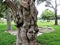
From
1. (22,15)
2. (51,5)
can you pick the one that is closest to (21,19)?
(22,15)

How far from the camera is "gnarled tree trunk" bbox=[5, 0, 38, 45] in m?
6.44

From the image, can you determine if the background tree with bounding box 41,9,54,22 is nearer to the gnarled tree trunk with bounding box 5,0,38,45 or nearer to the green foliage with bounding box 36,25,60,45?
the green foliage with bounding box 36,25,60,45

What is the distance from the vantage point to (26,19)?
6.55 metres

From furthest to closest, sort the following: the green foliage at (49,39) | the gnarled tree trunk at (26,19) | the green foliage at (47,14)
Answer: the green foliage at (47,14) → the green foliage at (49,39) → the gnarled tree trunk at (26,19)

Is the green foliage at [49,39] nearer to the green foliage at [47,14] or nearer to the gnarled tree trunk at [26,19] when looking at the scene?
the gnarled tree trunk at [26,19]

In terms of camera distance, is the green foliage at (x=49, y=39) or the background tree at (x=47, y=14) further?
the background tree at (x=47, y=14)

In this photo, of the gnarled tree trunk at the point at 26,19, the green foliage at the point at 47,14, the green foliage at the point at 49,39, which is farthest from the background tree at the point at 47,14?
the gnarled tree trunk at the point at 26,19

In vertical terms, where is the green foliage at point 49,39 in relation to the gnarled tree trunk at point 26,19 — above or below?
below

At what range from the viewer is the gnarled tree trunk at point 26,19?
644 cm

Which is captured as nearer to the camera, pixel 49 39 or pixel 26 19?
pixel 26 19

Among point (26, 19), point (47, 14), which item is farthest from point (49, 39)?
point (47, 14)

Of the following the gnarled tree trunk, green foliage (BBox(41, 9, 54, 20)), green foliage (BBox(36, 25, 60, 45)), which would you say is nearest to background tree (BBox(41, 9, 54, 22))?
green foliage (BBox(41, 9, 54, 20))

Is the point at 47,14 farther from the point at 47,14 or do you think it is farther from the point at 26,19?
the point at 26,19

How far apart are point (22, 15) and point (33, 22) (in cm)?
46
